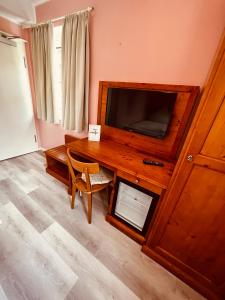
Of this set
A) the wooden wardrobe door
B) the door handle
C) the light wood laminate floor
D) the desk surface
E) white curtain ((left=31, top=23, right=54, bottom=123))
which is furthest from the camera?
white curtain ((left=31, top=23, right=54, bottom=123))

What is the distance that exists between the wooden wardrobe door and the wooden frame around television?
555 millimetres

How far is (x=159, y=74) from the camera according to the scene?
1.40 m

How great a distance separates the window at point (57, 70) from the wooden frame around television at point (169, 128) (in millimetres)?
1040

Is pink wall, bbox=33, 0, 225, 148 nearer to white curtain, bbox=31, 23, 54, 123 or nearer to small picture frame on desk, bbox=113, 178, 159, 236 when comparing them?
white curtain, bbox=31, 23, 54, 123

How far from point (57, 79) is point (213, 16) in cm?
217

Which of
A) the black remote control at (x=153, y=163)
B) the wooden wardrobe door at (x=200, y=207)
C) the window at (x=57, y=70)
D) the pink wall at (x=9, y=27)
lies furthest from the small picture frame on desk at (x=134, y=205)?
the pink wall at (x=9, y=27)

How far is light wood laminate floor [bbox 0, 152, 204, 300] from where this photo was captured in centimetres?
107

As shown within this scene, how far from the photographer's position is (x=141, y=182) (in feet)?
3.88

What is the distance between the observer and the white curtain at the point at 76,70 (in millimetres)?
1695

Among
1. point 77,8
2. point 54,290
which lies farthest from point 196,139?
point 77,8

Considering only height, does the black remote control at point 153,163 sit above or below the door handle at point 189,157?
below

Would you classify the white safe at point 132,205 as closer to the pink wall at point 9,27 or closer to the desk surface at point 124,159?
the desk surface at point 124,159

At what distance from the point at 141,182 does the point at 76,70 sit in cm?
171

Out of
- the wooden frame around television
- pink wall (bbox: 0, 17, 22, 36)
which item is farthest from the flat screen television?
pink wall (bbox: 0, 17, 22, 36)
